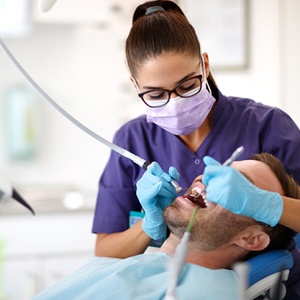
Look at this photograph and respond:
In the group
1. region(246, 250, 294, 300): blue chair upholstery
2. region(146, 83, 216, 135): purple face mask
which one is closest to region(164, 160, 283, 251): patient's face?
region(246, 250, 294, 300): blue chair upholstery

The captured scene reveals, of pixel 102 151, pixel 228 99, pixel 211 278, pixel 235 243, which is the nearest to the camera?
pixel 211 278

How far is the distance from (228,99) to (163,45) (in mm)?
Answer: 401

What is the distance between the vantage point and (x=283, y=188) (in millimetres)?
1798

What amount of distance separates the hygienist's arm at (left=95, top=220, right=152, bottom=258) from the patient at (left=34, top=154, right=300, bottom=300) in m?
0.11

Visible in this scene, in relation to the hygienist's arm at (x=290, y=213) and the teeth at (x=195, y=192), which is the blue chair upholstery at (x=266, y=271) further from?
the teeth at (x=195, y=192)

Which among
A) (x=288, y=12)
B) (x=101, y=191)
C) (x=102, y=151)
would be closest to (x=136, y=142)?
(x=101, y=191)

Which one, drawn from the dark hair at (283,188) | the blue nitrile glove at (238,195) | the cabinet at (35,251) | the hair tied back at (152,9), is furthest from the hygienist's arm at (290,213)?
the cabinet at (35,251)

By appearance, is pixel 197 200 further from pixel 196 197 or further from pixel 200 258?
pixel 200 258

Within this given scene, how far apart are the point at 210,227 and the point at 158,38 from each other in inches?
22.6

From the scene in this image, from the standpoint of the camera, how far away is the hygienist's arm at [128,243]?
1.93 meters

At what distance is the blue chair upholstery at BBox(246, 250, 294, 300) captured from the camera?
64.6 inches

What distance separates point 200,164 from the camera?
1974 mm

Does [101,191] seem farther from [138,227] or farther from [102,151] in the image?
[102,151]

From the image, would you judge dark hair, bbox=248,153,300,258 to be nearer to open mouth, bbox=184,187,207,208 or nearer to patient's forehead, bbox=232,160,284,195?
patient's forehead, bbox=232,160,284,195
